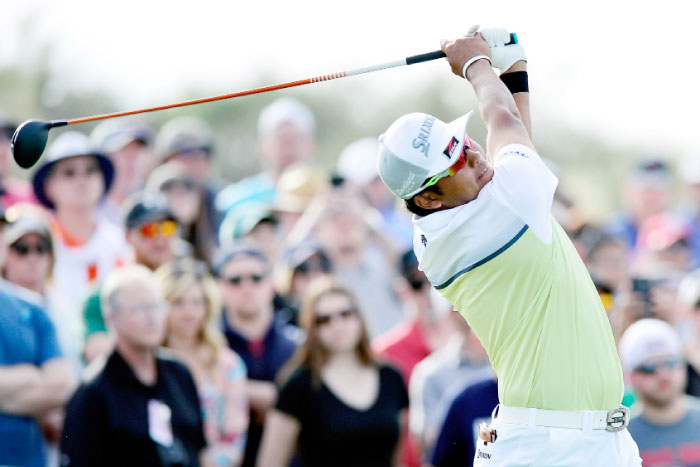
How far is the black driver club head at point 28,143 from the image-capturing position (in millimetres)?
6277

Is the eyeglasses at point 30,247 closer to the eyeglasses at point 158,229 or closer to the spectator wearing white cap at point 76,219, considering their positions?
the spectator wearing white cap at point 76,219

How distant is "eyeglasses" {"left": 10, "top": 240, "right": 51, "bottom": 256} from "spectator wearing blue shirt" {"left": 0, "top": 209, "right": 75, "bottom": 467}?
60cm

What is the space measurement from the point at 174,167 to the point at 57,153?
1.24 m

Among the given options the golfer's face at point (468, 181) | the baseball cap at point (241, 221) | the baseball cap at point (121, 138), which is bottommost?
the baseball cap at point (241, 221)

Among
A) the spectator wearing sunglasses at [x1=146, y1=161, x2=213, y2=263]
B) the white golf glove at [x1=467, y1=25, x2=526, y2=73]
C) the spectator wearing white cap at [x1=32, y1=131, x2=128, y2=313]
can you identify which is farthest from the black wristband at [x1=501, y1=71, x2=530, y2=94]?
the spectator wearing sunglasses at [x1=146, y1=161, x2=213, y2=263]

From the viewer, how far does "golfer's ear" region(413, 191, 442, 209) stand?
5441 millimetres

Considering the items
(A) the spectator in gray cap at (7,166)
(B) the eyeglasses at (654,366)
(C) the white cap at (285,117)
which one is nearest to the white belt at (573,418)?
(B) the eyeglasses at (654,366)

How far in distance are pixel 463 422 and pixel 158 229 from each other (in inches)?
106

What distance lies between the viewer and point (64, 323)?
8406mm

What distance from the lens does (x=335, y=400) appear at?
27.5 feet

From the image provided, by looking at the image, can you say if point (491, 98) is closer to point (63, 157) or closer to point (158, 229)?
point (158, 229)

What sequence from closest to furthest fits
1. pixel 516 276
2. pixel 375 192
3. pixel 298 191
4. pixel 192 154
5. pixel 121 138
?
pixel 516 276 → pixel 121 138 → pixel 192 154 → pixel 298 191 → pixel 375 192

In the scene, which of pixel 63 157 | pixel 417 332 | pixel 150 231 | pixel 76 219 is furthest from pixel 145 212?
pixel 417 332

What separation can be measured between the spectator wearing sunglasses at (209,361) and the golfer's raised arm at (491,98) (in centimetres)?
338
